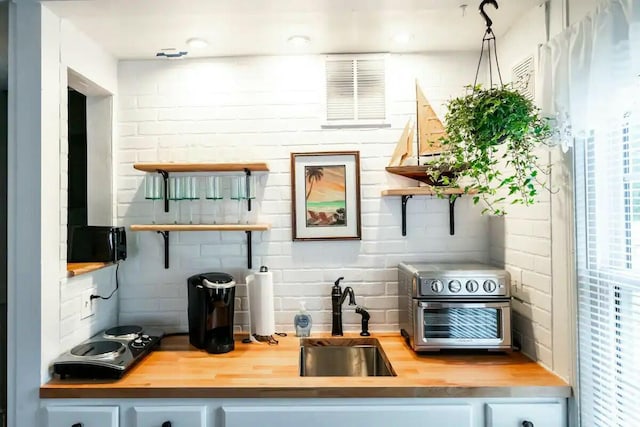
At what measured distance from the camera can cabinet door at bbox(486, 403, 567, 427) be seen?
1535 millimetres

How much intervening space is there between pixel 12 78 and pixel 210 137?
2.95 feet

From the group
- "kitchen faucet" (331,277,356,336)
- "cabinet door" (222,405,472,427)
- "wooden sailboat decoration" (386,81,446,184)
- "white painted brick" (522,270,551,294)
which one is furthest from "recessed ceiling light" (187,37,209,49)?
"white painted brick" (522,270,551,294)

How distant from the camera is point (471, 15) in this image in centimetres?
183

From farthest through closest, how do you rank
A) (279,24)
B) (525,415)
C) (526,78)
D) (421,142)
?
(421,142) < (279,24) < (526,78) < (525,415)

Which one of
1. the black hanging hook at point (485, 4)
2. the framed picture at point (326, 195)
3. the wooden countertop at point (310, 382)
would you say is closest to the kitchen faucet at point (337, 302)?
the framed picture at point (326, 195)

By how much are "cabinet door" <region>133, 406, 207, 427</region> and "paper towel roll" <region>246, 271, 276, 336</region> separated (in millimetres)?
567

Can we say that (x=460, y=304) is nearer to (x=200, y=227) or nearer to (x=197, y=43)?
(x=200, y=227)

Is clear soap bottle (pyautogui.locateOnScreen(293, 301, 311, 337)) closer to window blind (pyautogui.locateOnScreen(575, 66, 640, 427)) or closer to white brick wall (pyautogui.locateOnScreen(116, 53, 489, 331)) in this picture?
white brick wall (pyautogui.locateOnScreen(116, 53, 489, 331))

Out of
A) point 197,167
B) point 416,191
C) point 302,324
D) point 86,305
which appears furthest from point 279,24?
point 86,305

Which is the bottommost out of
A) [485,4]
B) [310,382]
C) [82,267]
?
[310,382]

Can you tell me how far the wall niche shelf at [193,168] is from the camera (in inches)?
80.6

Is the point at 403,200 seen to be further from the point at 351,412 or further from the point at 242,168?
the point at 351,412

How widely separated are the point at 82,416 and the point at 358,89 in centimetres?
199

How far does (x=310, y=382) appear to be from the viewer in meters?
1.57
